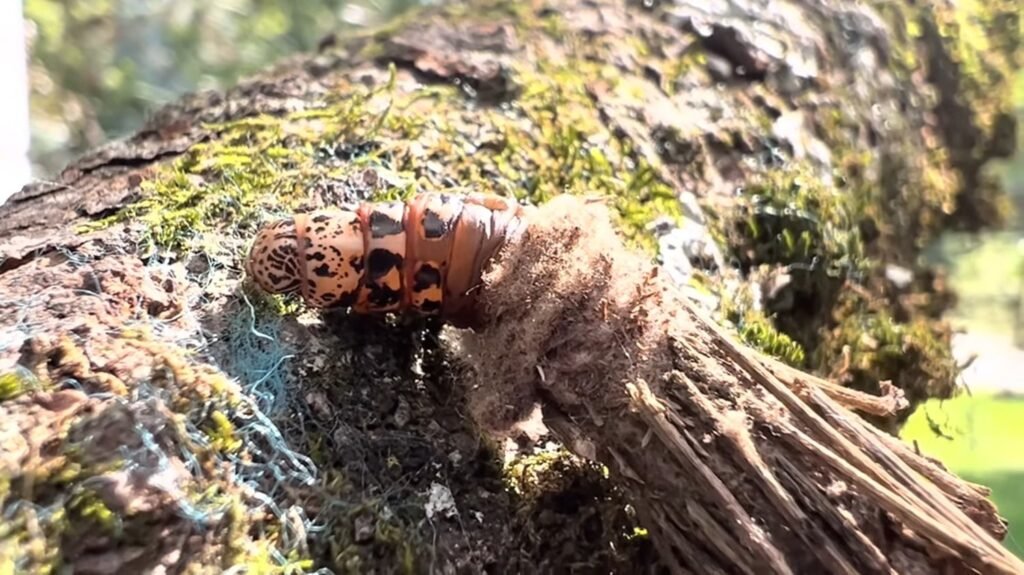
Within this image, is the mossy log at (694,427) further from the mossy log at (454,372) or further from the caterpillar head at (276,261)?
the caterpillar head at (276,261)

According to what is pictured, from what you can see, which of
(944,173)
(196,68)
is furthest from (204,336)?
(196,68)

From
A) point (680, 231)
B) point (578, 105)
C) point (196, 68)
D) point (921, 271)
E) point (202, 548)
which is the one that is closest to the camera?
point (202, 548)

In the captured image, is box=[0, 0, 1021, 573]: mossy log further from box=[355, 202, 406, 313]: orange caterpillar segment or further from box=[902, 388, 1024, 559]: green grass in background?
box=[902, 388, 1024, 559]: green grass in background

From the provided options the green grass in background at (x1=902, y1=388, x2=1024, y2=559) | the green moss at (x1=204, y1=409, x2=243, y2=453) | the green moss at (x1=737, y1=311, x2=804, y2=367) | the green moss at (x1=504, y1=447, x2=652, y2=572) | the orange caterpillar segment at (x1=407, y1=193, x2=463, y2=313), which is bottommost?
the green grass in background at (x1=902, y1=388, x2=1024, y2=559)

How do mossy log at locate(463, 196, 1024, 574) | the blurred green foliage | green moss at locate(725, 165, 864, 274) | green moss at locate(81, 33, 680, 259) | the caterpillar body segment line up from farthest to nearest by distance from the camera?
the blurred green foliage → green moss at locate(725, 165, 864, 274) → green moss at locate(81, 33, 680, 259) → the caterpillar body segment → mossy log at locate(463, 196, 1024, 574)

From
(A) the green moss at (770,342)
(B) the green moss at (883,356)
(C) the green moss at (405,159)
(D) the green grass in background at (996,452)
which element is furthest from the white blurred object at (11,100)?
(D) the green grass in background at (996,452)

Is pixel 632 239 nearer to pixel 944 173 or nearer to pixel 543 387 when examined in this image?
pixel 543 387

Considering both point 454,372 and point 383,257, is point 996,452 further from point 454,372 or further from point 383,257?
point 383,257

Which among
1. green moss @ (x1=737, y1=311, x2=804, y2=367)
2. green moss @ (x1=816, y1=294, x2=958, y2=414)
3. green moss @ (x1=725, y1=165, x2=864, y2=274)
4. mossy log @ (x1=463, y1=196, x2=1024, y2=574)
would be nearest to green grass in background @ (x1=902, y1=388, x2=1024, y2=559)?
green moss @ (x1=816, y1=294, x2=958, y2=414)
